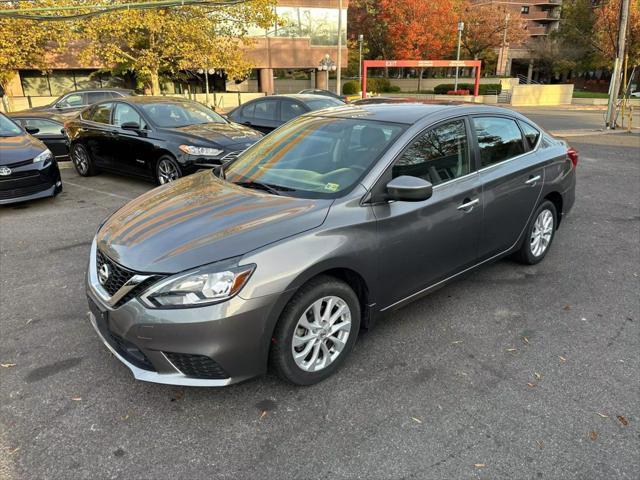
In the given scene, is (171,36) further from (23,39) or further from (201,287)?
(201,287)

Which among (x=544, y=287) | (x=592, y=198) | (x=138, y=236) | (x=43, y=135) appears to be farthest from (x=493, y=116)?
(x=43, y=135)

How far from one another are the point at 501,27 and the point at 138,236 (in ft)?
180

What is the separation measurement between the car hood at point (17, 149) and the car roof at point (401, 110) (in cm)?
481

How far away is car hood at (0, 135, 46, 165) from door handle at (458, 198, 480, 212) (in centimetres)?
615

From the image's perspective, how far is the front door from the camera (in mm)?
3252

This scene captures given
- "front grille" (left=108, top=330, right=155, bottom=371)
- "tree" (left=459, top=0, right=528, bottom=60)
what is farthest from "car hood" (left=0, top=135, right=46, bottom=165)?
"tree" (left=459, top=0, right=528, bottom=60)

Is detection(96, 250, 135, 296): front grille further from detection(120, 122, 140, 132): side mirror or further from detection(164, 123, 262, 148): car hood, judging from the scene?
detection(120, 122, 140, 132): side mirror

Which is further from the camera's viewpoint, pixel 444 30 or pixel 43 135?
pixel 444 30

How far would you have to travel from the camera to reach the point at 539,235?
15.9 ft

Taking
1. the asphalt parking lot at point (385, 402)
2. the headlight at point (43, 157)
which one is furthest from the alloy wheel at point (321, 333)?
the headlight at point (43, 157)

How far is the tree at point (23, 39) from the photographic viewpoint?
19.4m

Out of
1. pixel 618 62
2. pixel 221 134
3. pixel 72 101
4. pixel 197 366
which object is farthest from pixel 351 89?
pixel 197 366

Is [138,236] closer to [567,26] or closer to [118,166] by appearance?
[118,166]

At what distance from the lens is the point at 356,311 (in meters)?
3.13
